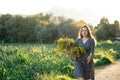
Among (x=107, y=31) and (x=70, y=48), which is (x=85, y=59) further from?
(x=107, y=31)

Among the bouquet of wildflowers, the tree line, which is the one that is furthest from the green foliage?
the bouquet of wildflowers

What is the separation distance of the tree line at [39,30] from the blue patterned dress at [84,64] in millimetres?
59680

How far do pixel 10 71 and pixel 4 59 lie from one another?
2587 mm

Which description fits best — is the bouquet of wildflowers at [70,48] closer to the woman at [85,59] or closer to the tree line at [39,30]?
the woman at [85,59]

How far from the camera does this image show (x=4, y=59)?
18.4 m

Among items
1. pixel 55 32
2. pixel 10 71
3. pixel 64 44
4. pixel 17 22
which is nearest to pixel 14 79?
pixel 10 71

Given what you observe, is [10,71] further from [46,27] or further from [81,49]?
[46,27]

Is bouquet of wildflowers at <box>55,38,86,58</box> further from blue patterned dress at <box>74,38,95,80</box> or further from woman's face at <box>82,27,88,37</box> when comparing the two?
woman's face at <box>82,27,88,37</box>

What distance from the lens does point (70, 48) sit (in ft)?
41.8

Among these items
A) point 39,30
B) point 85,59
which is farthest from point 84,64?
point 39,30

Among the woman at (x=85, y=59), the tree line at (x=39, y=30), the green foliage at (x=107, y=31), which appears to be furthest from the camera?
the green foliage at (x=107, y=31)

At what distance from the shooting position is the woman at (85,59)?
12.5 metres

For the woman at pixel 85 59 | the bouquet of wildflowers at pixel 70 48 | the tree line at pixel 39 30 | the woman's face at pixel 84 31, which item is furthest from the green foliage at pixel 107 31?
the woman's face at pixel 84 31

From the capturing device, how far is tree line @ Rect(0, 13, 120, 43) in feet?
244
